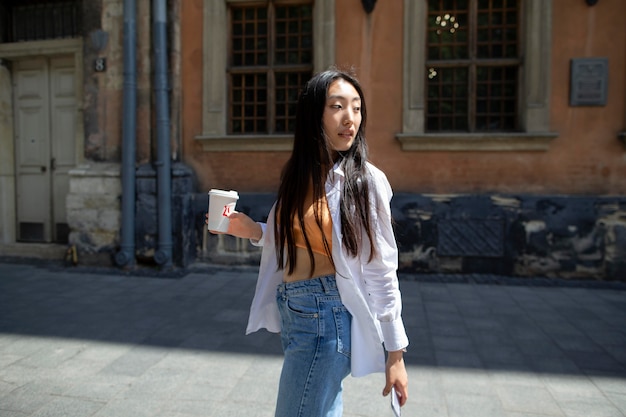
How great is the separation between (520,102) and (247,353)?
512cm

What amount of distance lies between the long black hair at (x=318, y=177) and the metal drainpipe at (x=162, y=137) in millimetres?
5493

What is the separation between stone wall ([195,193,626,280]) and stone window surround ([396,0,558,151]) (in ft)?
2.35

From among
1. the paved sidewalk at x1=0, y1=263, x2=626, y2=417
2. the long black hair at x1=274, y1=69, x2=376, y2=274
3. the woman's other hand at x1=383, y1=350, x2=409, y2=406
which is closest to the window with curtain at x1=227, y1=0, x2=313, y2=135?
the paved sidewalk at x1=0, y1=263, x2=626, y2=417

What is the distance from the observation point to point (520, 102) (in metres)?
6.72

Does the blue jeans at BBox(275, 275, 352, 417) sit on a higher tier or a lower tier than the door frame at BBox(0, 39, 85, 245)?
lower

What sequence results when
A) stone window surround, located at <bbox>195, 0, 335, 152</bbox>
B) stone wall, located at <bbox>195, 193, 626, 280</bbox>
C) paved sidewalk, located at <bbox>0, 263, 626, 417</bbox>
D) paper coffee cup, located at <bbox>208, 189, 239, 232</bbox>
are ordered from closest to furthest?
paper coffee cup, located at <bbox>208, 189, 239, 232</bbox> → paved sidewalk, located at <bbox>0, 263, 626, 417</bbox> → stone wall, located at <bbox>195, 193, 626, 280</bbox> → stone window surround, located at <bbox>195, 0, 335, 152</bbox>

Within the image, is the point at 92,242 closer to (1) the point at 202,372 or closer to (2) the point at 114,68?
(2) the point at 114,68

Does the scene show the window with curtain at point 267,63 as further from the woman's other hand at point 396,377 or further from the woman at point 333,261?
the woman's other hand at point 396,377

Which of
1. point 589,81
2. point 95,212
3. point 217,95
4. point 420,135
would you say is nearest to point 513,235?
point 420,135

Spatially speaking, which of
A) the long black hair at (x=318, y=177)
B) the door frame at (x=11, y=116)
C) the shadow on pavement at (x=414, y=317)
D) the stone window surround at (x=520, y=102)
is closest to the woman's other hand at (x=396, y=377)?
the long black hair at (x=318, y=177)

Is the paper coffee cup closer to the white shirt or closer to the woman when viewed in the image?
the woman

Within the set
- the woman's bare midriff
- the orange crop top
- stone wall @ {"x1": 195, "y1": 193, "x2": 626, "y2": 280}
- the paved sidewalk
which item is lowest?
the paved sidewalk

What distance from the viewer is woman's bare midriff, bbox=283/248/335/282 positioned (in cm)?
180

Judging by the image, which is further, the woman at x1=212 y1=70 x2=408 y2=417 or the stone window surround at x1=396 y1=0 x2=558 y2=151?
the stone window surround at x1=396 y1=0 x2=558 y2=151
